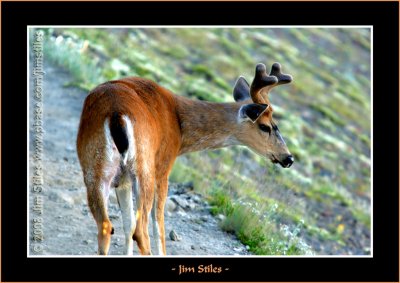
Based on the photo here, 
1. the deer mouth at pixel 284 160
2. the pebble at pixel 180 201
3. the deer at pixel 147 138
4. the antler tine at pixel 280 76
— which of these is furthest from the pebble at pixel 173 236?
the antler tine at pixel 280 76

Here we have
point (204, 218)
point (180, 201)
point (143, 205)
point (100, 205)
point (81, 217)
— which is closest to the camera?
point (100, 205)

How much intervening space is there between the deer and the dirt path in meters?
1.02

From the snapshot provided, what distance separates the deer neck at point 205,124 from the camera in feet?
36.8

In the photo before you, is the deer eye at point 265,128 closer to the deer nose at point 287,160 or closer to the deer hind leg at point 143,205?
the deer nose at point 287,160

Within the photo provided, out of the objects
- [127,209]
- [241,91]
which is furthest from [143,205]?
[241,91]

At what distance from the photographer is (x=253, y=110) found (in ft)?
36.8

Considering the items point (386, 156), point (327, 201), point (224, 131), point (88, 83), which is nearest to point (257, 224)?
point (224, 131)

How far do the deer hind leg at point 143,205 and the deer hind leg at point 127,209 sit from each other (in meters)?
0.07

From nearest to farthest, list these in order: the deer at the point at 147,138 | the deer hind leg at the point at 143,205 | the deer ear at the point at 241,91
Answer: the deer at the point at 147,138 → the deer hind leg at the point at 143,205 → the deer ear at the point at 241,91

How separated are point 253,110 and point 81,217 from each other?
8.68 feet

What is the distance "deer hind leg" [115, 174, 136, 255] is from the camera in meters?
9.51

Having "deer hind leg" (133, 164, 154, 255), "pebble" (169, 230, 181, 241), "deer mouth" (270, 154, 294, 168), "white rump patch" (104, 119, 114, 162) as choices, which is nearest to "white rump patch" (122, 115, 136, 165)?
"white rump patch" (104, 119, 114, 162)

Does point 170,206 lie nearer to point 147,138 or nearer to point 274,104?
point 147,138

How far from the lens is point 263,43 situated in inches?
1609
